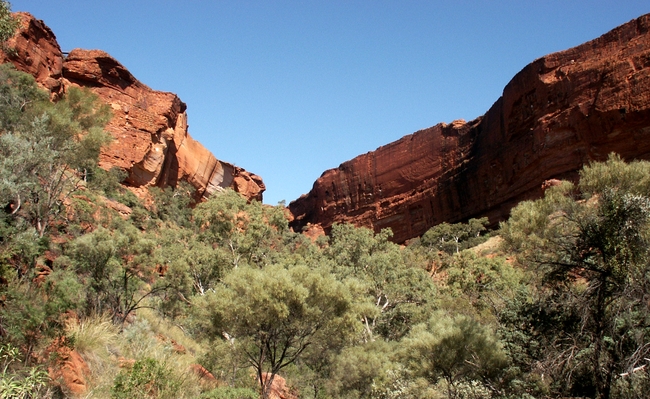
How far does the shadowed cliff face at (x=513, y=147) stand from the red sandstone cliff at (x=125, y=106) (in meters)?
23.8

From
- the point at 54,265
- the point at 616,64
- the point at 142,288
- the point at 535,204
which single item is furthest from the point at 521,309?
the point at 616,64

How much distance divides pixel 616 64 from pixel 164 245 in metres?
33.5

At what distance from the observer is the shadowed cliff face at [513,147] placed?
34.4 m

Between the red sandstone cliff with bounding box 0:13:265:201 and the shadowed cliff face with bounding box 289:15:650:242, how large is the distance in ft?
78.1

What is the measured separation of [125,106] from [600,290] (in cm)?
3790

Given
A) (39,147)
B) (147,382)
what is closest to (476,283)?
(147,382)

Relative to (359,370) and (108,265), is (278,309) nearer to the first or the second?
(359,370)

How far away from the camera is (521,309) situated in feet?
32.5

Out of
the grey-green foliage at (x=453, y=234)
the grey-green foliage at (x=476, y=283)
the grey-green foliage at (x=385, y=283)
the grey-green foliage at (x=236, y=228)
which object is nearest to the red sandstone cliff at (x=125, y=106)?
the grey-green foliage at (x=236, y=228)

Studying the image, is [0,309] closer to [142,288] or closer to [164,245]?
[142,288]

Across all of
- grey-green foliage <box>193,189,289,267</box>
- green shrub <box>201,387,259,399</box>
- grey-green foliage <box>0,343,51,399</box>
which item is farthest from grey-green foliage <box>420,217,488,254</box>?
grey-green foliage <box>0,343,51,399</box>

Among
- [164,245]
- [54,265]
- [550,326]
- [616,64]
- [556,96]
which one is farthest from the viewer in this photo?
[556,96]

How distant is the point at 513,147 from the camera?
144 feet

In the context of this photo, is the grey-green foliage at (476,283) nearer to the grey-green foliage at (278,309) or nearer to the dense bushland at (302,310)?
the dense bushland at (302,310)
